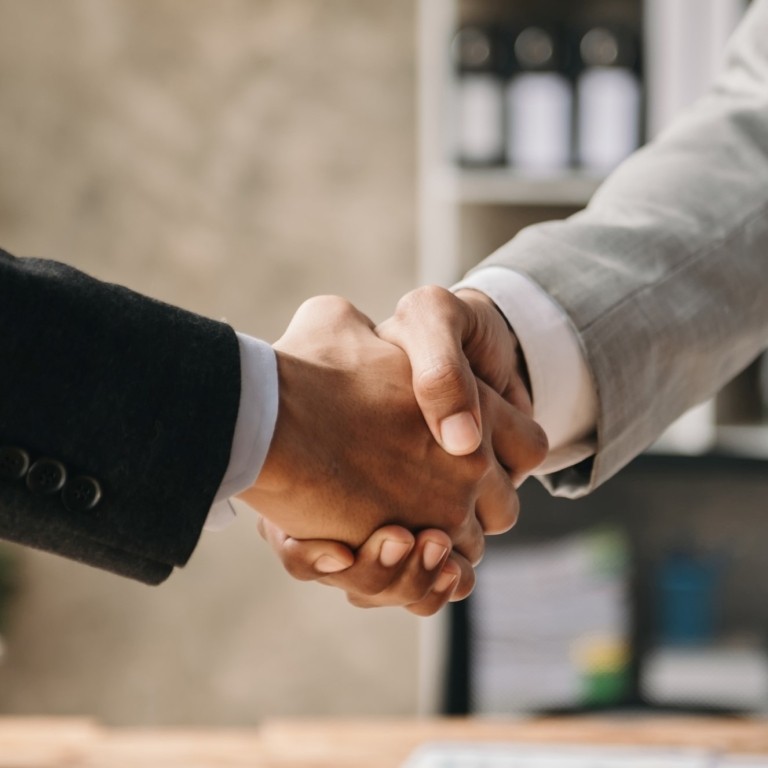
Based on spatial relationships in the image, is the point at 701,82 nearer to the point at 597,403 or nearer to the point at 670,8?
the point at 670,8

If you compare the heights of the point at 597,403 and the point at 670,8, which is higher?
the point at 670,8

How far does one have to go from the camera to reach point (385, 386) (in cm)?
112

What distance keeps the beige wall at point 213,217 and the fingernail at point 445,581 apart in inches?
70.3

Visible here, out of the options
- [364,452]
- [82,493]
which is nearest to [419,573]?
[364,452]

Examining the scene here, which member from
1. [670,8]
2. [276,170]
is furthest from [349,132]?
[670,8]

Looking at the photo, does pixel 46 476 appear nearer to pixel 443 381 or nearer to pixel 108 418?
pixel 108 418

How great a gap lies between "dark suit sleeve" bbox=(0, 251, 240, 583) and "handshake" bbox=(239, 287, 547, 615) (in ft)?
0.46

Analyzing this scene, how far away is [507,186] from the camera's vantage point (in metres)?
2.53

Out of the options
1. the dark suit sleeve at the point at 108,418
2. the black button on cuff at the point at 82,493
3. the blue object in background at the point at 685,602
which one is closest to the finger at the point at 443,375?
the dark suit sleeve at the point at 108,418

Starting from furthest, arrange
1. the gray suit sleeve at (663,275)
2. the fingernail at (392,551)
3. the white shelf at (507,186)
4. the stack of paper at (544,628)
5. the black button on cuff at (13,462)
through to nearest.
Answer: the white shelf at (507,186) → the stack of paper at (544,628) → the gray suit sleeve at (663,275) → the fingernail at (392,551) → the black button on cuff at (13,462)

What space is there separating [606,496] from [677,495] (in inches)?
8.4

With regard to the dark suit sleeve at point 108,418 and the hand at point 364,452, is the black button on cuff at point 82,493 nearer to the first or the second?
the dark suit sleeve at point 108,418

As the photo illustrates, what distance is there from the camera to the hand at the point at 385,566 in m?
1.09

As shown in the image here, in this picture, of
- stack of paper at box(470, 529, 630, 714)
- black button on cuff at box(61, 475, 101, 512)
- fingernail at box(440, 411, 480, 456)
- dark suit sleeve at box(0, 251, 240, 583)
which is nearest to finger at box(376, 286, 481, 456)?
fingernail at box(440, 411, 480, 456)
